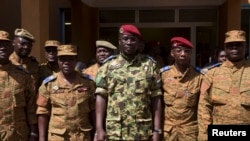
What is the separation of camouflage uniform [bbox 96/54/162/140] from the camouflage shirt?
11.9 inches

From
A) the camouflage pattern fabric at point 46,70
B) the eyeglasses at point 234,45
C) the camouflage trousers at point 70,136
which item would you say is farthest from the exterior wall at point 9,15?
the eyeglasses at point 234,45

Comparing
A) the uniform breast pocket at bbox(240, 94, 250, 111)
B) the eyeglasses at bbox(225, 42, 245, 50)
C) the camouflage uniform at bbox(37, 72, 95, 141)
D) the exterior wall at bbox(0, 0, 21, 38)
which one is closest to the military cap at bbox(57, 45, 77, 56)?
the camouflage uniform at bbox(37, 72, 95, 141)

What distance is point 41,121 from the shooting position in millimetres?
3547

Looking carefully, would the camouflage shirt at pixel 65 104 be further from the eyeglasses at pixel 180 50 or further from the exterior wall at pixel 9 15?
the exterior wall at pixel 9 15

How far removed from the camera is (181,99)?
3594mm

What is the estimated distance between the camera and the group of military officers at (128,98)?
3.26 m

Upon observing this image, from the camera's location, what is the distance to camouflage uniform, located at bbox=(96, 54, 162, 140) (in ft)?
10.6

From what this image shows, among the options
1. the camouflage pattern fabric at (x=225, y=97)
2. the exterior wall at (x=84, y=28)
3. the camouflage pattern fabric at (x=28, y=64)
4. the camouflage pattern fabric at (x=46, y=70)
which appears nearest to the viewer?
the camouflage pattern fabric at (x=225, y=97)

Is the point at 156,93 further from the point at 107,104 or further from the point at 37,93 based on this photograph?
the point at 37,93

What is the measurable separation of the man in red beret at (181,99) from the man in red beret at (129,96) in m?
0.33

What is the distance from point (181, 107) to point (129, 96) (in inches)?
24.6

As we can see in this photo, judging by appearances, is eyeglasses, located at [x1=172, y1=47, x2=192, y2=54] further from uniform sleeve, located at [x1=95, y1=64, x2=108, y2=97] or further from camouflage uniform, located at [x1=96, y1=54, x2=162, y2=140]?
uniform sleeve, located at [x1=95, y1=64, x2=108, y2=97]

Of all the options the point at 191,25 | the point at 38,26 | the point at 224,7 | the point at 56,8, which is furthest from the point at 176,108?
the point at 56,8

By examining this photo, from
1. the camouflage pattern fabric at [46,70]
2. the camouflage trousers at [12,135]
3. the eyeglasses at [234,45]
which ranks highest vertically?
the eyeglasses at [234,45]
